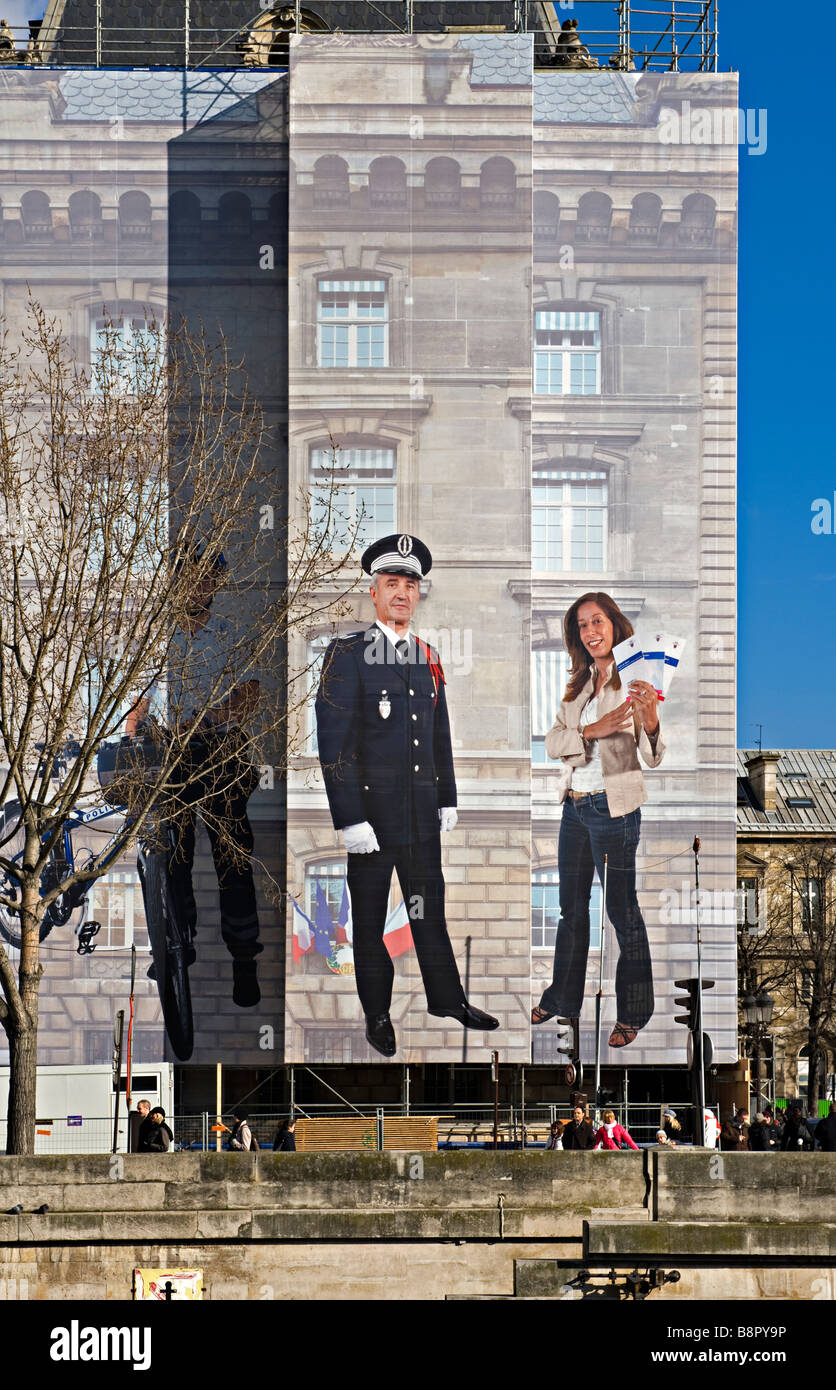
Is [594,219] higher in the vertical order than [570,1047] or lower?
higher

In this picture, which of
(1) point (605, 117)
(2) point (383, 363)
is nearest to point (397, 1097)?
(2) point (383, 363)

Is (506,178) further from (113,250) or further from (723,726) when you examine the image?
(723,726)

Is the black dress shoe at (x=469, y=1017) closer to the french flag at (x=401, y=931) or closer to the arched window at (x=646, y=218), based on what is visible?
the french flag at (x=401, y=931)

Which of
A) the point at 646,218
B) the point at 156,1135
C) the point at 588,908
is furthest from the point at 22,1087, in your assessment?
the point at 646,218

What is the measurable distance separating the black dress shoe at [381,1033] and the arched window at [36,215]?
18.0m

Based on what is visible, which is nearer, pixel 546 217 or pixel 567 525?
pixel 567 525

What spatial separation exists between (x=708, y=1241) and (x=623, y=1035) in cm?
2053

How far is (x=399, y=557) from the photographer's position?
3872cm

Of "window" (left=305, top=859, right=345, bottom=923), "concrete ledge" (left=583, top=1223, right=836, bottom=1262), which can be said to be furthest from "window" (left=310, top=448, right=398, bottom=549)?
"concrete ledge" (left=583, top=1223, right=836, bottom=1262)

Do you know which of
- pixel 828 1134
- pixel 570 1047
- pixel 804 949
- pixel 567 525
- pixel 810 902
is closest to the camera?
pixel 828 1134

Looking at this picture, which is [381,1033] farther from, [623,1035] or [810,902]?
[810,902]

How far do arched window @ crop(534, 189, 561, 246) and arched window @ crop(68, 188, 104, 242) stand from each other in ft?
30.7

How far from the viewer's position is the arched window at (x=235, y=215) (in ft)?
133

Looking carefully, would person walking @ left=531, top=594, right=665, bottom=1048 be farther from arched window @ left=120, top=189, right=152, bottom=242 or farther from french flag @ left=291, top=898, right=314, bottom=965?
arched window @ left=120, top=189, right=152, bottom=242
